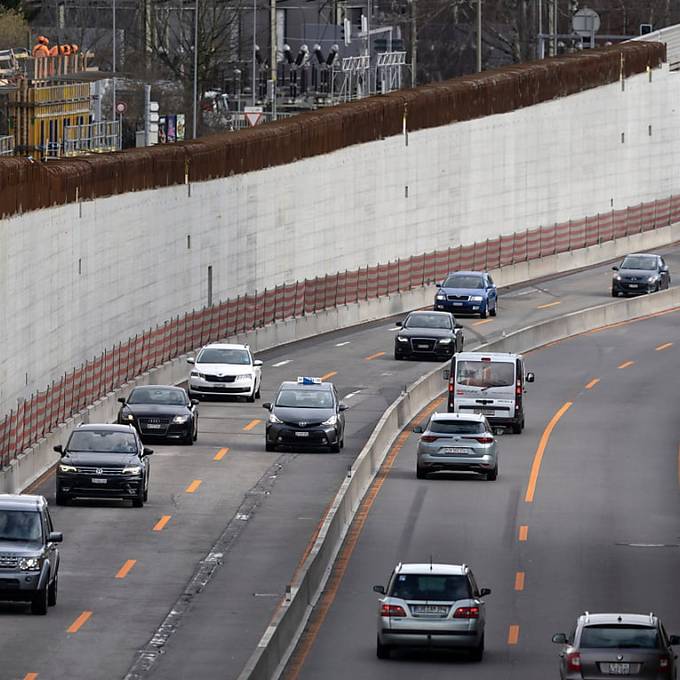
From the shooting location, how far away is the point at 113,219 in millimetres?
63219

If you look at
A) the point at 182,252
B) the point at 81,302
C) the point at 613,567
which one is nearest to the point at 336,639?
the point at 613,567

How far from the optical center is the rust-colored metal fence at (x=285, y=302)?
2131 inches

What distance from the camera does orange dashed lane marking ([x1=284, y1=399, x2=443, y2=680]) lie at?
108 ft

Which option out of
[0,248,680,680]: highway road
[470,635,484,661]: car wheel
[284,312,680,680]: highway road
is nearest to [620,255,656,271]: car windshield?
[284,312,680,680]: highway road

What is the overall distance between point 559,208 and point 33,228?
4770cm

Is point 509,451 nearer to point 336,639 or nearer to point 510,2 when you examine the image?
point 336,639

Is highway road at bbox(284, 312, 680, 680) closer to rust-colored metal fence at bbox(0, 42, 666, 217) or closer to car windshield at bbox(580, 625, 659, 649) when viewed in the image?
car windshield at bbox(580, 625, 659, 649)

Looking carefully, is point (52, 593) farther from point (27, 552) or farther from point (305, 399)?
point (305, 399)

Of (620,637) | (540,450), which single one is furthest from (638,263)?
(620,637)

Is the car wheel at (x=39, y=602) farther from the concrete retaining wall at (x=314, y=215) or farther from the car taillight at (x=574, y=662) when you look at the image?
the concrete retaining wall at (x=314, y=215)

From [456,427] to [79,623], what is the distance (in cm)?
1753

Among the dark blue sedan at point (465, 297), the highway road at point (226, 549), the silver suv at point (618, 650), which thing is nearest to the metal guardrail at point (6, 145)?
the dark blue sedan at point (465, 297)

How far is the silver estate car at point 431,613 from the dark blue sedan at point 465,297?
4670 cm

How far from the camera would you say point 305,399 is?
179 feet
